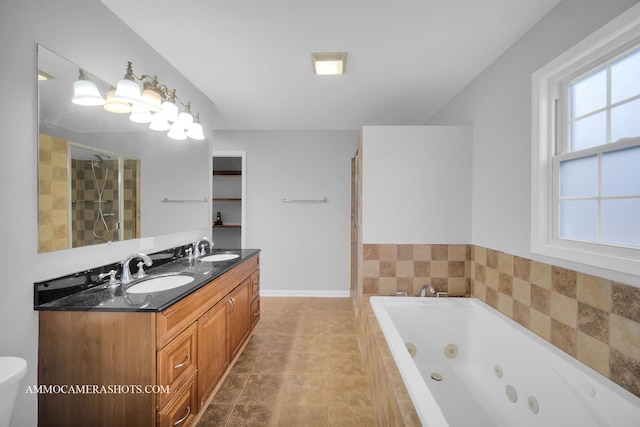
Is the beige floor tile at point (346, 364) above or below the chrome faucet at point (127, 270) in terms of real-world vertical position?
below

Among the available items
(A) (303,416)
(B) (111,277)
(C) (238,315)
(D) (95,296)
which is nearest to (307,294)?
(C) (238,315)

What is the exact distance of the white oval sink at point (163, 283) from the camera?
1729mm

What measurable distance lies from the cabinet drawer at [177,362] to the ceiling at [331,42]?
1.82 meters

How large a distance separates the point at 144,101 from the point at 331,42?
129 cm

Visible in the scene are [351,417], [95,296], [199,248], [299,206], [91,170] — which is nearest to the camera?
[95,296]

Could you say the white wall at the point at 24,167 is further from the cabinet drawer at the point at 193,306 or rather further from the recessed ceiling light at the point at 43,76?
the cabinet drawer at the point at 193,306

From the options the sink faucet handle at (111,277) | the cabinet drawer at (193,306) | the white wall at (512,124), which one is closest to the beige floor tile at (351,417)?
the cabinet drawer at (193,306)

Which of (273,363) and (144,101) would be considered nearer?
(144,101)

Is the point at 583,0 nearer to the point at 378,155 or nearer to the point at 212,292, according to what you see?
the point at 378,155

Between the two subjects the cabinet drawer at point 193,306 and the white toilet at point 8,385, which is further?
the cabinet drawer at point 193,306

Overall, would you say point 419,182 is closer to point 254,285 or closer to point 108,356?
point 254,285

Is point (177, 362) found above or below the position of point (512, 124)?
below

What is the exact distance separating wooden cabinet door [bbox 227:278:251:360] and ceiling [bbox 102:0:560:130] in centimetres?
181

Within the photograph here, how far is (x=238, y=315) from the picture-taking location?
7.58ft
